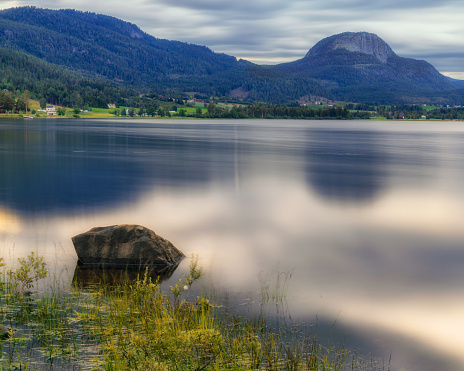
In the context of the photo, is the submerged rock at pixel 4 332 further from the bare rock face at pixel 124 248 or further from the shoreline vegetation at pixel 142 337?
the bare rock face at pixel 124 248

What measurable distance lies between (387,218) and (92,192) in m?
21.3

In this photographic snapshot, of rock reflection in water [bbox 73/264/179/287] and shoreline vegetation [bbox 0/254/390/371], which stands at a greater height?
shoreline vegetation [bbox 0/254/390/371]

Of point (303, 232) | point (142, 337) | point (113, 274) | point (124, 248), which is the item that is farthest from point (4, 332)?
point (303, 232)

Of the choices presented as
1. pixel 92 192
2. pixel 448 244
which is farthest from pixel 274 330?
pixel 92 192

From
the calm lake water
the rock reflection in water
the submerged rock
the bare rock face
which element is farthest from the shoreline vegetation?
the bare rock face

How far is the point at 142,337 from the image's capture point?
9.97m

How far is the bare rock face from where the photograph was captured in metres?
16.9

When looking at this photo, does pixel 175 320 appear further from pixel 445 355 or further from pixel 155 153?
pixel 155 153

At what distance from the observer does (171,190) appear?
119ft

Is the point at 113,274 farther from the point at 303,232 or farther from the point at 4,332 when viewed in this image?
the point at 303,232

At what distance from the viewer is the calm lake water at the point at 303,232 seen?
1300 cm

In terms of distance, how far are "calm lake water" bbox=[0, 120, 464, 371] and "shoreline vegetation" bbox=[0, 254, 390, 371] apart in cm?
128

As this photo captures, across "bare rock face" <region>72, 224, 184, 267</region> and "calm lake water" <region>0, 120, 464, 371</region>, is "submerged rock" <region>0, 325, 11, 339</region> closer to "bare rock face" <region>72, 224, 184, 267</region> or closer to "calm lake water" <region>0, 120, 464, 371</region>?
"calm lake water" <region>0, 120, 464, 371</region>

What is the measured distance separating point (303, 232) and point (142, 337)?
1465 centimetres
